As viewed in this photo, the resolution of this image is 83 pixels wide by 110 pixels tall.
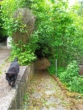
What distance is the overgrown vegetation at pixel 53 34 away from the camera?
21.9ft

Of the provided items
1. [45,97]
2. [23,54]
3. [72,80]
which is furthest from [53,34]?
[45,97]

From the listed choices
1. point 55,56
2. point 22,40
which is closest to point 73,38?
point 55,56

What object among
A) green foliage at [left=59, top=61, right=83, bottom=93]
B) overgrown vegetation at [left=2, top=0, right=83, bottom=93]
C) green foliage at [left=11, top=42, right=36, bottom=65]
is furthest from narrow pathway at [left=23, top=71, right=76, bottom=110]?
green foliage at [left=11, top=42, right=36, bottom=65]

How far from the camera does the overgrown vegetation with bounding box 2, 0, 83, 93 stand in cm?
668

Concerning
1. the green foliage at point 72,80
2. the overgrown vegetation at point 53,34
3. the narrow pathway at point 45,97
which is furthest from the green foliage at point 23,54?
the green foliage at point 72,80

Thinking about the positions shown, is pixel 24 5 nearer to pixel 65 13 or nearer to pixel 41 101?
pixel 65 13

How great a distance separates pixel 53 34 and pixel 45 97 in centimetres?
348

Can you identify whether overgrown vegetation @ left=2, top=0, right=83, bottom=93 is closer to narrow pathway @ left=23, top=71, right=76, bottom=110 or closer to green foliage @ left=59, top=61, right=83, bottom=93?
green foliage @ left=59, top=61, right=83, bottom=93

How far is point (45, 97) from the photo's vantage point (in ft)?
16.9

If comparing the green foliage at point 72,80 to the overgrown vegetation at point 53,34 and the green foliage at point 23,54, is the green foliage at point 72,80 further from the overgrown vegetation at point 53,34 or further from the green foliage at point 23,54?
the green foliage at point 23,54

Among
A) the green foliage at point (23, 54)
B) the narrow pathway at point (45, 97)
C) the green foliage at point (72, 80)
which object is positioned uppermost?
the green foliage at point (23, 54)

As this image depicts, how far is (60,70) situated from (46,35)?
1757 mm

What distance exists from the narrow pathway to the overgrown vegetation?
23.6 inches

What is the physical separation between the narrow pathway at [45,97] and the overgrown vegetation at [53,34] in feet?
1.97
